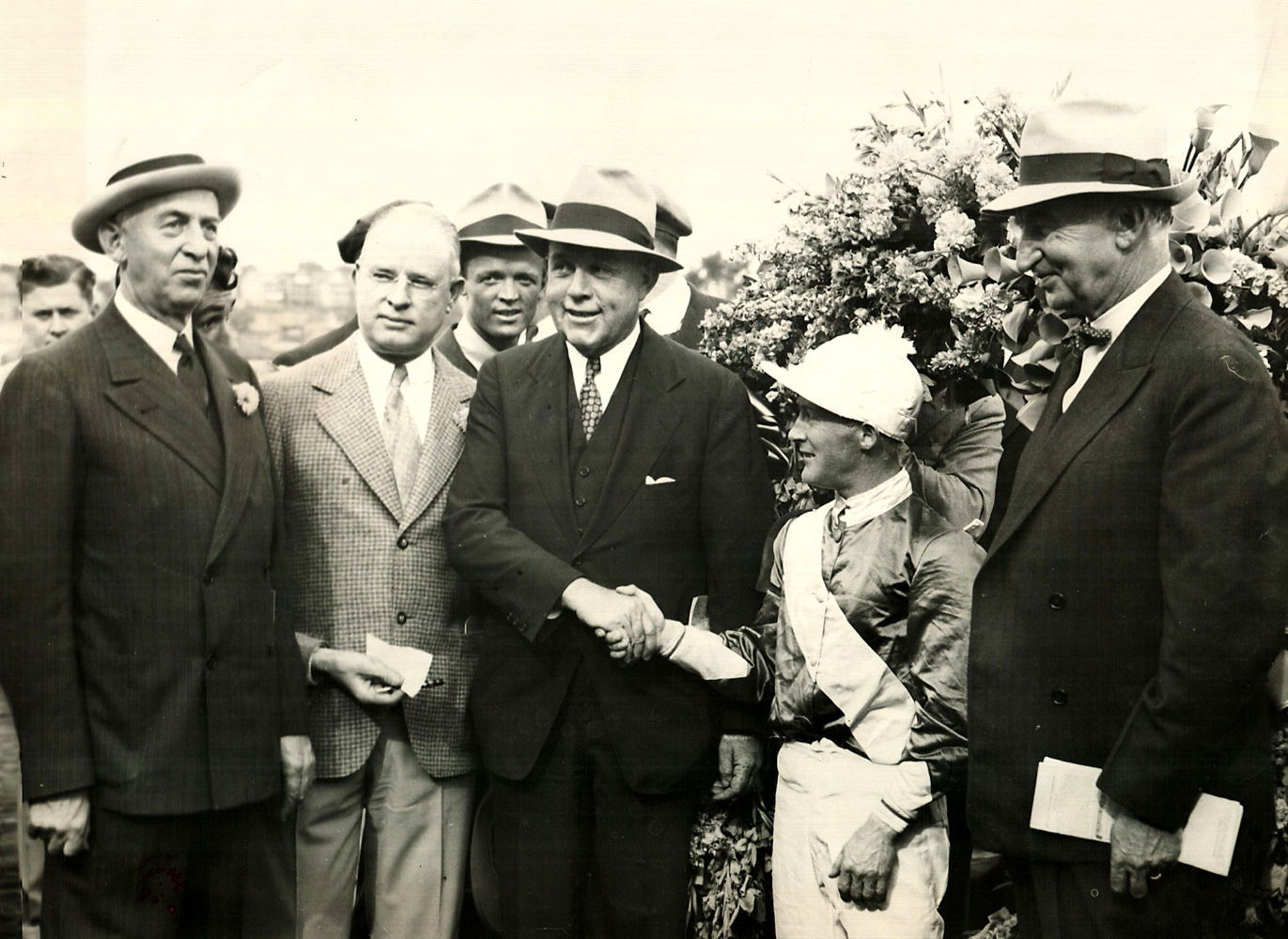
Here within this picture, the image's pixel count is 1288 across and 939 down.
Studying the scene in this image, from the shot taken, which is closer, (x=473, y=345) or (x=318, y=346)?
(x=318, y=346)

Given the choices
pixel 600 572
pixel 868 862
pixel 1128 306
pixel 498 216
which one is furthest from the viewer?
pixel 498 216

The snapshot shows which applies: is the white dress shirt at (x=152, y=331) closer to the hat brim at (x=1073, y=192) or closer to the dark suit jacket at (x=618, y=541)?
the dark suit jacket at (x=618, y=541)

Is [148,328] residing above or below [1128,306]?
below

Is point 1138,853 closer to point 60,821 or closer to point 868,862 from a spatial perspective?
point 868,862

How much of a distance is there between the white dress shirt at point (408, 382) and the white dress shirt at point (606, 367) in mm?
492

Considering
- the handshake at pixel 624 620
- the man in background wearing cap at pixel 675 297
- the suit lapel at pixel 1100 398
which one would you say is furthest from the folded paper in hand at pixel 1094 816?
the man in background wearing cap at pixel 675 297

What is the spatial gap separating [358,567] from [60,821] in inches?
42.7

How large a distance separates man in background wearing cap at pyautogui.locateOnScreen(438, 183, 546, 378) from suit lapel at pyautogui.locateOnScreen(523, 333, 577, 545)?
39cm

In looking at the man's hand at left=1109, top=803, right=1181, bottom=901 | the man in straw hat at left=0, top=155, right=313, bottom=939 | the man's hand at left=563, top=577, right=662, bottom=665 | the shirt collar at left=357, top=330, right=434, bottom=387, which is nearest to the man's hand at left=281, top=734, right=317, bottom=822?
the man in straw hat at left=0, top=155, right=313, bottom=939

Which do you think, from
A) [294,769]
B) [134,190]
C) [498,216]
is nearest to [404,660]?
[294,769]

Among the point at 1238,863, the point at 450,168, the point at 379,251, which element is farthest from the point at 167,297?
the point at 1238,863

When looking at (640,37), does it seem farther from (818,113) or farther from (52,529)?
(52,529)

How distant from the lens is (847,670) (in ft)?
10.7

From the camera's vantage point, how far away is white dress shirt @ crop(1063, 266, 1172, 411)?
303cm
